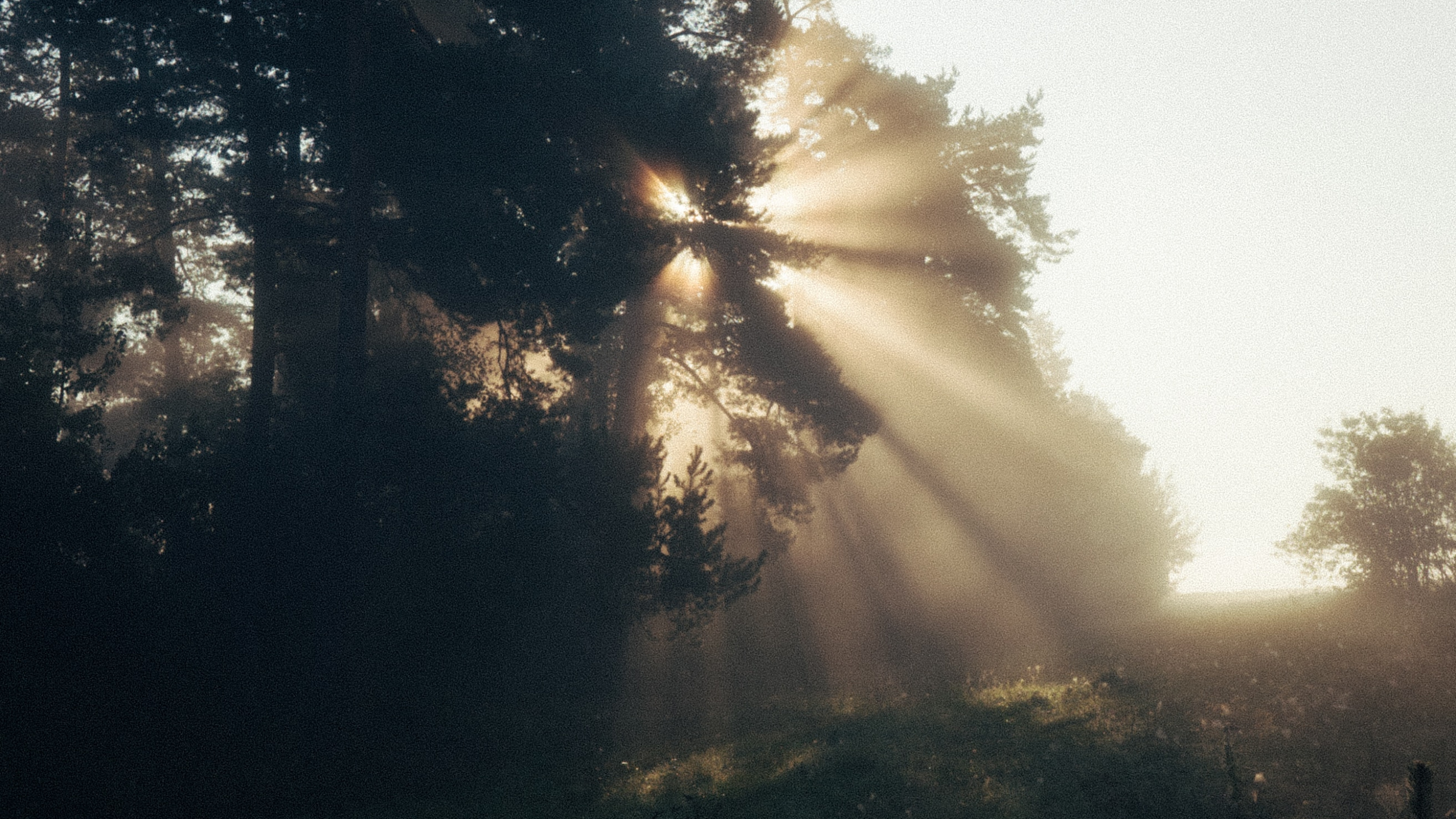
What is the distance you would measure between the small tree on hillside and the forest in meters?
1.01

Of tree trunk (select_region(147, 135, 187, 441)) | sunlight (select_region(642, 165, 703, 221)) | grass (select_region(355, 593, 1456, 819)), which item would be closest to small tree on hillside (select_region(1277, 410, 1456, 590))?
grass (select_region(355, 593, 1456, 819))

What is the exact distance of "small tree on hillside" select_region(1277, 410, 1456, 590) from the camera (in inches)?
960

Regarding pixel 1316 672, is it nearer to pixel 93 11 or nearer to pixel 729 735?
pixel 729 735

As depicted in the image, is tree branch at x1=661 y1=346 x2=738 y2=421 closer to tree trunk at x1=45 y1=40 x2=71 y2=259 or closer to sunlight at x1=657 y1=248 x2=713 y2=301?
sunlight at x1=657 y1=248 x2=713 y2=301

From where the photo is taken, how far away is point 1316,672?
13.3 metres

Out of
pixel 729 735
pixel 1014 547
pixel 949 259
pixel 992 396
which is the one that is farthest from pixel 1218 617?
pixel 729 735

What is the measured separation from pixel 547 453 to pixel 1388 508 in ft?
87.8

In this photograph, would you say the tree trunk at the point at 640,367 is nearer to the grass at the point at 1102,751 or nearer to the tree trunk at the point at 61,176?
the grass at the point at 1102,751

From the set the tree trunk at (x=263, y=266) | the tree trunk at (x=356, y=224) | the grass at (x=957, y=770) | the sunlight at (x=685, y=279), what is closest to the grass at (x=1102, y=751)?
the grass at (x=957, y=770)

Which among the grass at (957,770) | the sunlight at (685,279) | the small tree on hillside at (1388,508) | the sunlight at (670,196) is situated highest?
the sunlight at (670,196)

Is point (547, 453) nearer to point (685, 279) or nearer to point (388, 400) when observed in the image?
point (388, 400)

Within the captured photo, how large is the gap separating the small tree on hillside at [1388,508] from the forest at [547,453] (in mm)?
1011

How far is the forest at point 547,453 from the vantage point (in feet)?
36.4

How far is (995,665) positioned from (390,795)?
16.1 meters
